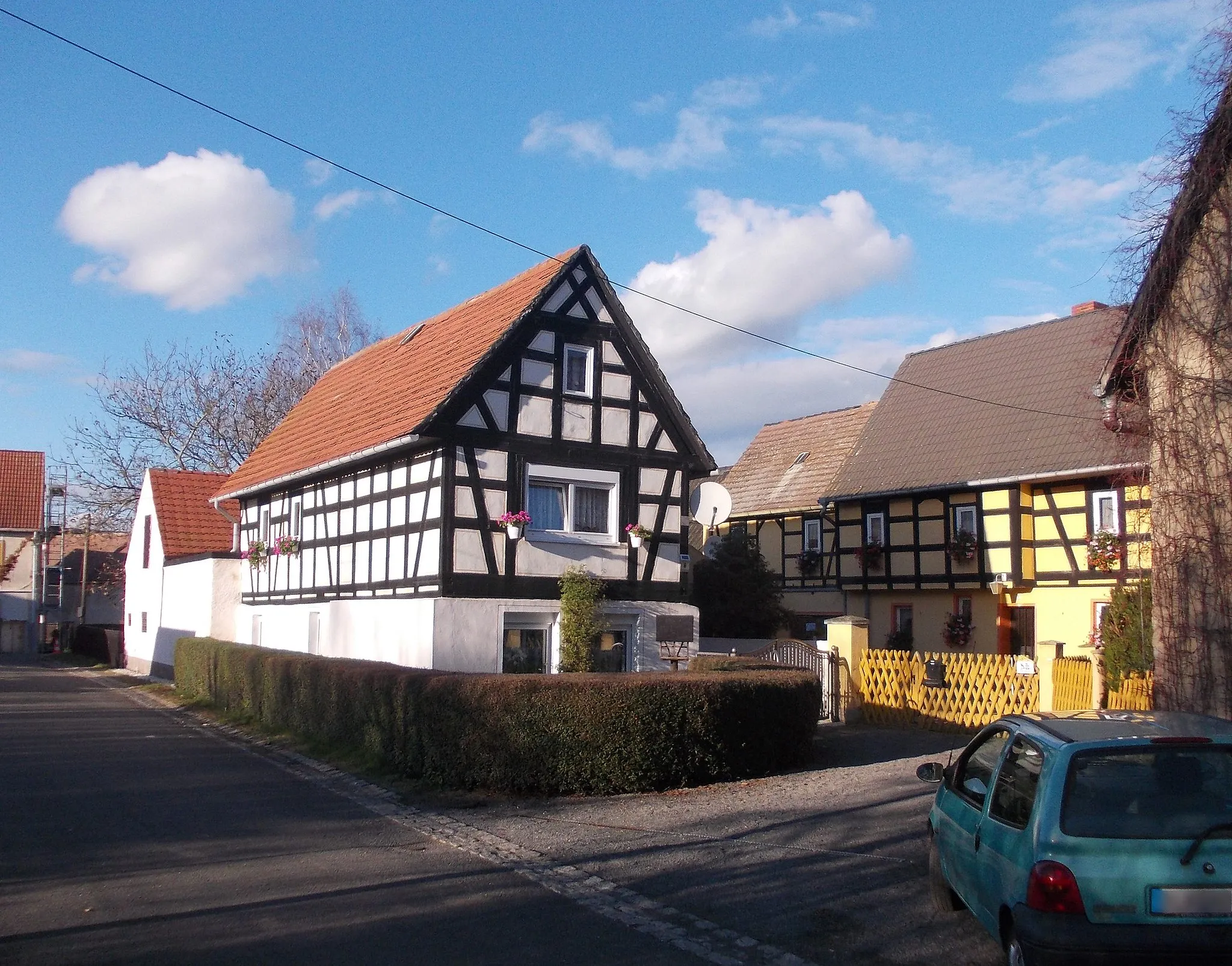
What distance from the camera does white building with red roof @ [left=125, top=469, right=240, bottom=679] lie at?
94.1ft

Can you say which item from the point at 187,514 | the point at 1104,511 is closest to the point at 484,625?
the point at 1104,511

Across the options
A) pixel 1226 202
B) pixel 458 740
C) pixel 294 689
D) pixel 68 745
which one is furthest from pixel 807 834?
pixel 68 745

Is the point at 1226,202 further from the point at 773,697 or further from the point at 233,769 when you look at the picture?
the point at 233,769

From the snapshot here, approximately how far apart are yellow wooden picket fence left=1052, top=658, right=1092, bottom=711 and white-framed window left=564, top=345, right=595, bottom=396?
8872 millimetres

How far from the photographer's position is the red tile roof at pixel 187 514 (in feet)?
109

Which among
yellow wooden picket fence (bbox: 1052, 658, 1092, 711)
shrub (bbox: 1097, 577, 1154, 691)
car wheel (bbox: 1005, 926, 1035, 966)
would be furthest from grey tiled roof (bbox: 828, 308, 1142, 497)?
car wheel (bbox: 1005, 926, 1035, 966)

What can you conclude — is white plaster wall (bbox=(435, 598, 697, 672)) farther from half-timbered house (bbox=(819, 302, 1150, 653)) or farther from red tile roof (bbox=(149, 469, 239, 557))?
red tile roof (bbox=(149, 469, 239, 557))

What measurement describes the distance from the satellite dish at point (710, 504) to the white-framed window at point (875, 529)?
9580mm

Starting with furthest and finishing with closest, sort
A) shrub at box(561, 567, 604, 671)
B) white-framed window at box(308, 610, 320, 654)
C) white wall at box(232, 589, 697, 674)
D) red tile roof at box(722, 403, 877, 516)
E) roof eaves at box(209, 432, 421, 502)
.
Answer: red tile roof at box(722, 403, 877, 516) → white-framed window at box(308, 610, 320, 654) → shrub at box(561, 567, 604, 671) → roof eaves at box(209, 432, 421, 502) → white wall at box(232, 589, 697, 674)

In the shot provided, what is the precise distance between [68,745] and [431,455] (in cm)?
698

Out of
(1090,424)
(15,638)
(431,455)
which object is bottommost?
(15,638)

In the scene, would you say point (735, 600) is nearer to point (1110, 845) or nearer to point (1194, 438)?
point (1194, 438)

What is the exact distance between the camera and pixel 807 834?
10.1m

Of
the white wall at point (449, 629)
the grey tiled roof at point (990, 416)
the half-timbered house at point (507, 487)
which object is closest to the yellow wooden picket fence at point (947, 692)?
the white wall at point (449, 629)
